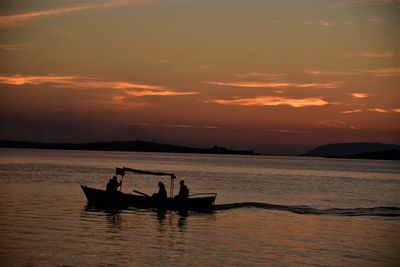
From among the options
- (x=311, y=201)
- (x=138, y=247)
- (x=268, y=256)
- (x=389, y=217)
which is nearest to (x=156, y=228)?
(x=138, y=247)

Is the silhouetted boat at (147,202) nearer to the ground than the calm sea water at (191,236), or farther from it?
farther from it

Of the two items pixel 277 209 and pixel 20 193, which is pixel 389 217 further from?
pixel 20 193

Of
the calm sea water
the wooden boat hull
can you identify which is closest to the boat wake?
the calm sea water

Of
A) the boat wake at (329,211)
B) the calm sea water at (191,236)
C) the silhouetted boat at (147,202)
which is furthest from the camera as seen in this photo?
the boat wake at (329,211)

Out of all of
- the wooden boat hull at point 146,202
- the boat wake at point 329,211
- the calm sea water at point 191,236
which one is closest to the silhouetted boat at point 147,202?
the wooden boat hull at point 146,202

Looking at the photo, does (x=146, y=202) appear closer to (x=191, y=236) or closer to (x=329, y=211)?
(x=191, y=236)

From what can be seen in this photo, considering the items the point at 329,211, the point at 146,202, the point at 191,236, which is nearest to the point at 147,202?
the point at 146,202

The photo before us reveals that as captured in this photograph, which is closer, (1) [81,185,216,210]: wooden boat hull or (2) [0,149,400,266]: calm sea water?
(2) [0,149,400,266]: calm sea water

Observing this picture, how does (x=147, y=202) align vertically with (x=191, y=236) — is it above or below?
above

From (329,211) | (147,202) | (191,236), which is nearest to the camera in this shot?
(191,236)

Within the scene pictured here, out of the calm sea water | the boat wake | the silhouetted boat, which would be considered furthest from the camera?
the boat wake

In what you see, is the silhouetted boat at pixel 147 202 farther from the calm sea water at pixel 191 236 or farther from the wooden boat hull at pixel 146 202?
the calm sea water at pixel 191 236

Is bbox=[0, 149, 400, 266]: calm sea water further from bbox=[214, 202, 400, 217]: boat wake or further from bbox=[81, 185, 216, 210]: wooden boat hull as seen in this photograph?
bbox=[81, 185, 216, 210]: wooden boat hull

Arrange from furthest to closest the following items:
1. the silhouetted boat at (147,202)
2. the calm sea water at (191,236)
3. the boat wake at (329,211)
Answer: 1. the boat wake at (329,211)
2. the silhouetted boat at (147,202)
3. the calm sea water at (191,236)
